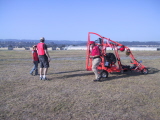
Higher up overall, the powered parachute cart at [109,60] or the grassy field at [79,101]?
the powered parachute cart at [109,60]

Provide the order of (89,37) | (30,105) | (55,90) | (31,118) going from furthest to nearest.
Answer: (89,37) < (55,90) < (30,105) < (31,118)

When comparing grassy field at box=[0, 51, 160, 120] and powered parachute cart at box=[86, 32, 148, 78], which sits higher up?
powered parachute cart at box=[86, 32, 148, 78]

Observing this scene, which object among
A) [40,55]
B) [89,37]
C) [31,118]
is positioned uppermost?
[89,37]

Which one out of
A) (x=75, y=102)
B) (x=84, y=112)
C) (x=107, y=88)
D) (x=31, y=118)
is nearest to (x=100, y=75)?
(x=107, y=88)

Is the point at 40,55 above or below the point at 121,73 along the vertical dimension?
above

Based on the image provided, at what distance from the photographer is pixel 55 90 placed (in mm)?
6051

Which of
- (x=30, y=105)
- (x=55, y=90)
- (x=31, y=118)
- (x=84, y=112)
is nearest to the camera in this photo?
(x=31, y=118)

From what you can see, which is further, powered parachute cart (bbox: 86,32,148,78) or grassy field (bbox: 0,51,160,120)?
powered parachute cart (bbox: 86,32,148,78)

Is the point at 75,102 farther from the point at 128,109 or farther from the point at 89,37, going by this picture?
A: the point at 89,37

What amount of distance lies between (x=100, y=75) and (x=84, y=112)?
11.1 feet

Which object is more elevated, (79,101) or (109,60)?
(109,60)

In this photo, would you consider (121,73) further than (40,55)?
Yes

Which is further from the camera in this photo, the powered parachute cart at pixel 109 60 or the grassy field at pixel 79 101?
the powered parachute cart at pixel 109 60

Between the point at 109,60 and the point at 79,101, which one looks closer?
the point at 79,101
